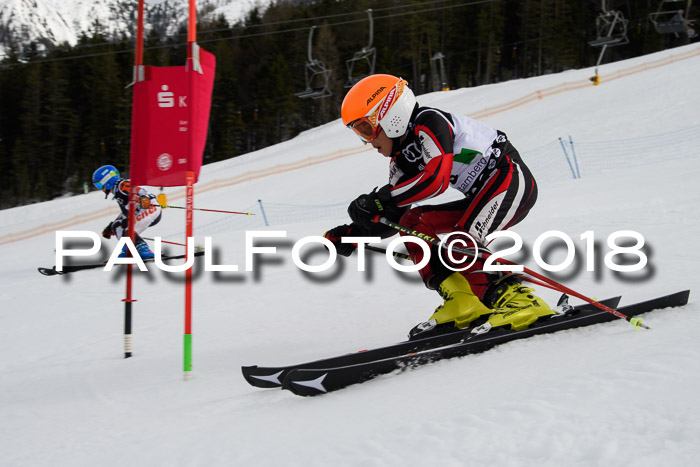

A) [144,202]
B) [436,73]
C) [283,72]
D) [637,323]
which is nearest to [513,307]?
[637,323]

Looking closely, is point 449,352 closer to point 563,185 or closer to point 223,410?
point 223,410

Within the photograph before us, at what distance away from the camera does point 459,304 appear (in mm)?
3467

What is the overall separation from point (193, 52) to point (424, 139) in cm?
166

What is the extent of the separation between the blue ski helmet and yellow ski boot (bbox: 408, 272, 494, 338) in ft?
21.0

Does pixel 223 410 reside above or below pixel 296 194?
below

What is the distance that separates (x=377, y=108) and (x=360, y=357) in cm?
146

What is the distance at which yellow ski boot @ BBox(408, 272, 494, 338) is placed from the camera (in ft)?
11.3

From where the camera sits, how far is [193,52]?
363 centimetres

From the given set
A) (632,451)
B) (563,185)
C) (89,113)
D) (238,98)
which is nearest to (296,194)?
(563,185)

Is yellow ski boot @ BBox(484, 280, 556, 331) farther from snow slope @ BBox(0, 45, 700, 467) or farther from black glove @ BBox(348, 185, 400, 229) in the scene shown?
black glove @ BBox(348, 185, 400, 229)

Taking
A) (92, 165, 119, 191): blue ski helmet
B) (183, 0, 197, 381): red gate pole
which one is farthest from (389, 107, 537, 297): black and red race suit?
(92, 165, 119, 191): blue ski helmet

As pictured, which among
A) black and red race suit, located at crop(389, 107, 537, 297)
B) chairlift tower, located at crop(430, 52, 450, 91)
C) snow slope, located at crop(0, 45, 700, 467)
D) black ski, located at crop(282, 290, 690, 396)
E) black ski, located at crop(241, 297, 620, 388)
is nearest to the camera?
snow slope, located at crop(0, 45, 700, 467)

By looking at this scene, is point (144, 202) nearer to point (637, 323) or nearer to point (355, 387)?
point (355, 387)

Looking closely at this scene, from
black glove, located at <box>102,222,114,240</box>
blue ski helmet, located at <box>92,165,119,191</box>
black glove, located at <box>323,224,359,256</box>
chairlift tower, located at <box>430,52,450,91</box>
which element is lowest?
black glove, located at <box>323,224,359,256</box>
